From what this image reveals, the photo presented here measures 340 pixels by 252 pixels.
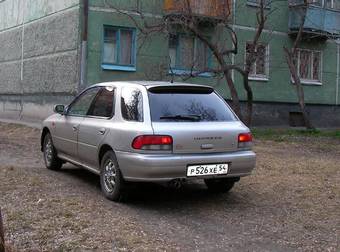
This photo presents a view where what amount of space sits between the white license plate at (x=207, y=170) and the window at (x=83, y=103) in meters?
2.09

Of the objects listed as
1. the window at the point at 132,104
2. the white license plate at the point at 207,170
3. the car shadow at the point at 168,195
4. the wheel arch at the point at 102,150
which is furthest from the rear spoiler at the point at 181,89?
the car shadow at the point at 168,195

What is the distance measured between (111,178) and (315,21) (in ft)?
55.0

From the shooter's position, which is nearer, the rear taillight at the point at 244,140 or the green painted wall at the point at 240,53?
the rear taillight at the point at 244,140

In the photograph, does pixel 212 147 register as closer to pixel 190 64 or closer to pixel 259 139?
pixel 259 139

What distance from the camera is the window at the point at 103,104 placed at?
7148 mm

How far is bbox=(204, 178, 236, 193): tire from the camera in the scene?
7.39 m

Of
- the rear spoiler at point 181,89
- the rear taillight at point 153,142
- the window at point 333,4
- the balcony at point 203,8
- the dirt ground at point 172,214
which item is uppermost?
the window at point 333,4

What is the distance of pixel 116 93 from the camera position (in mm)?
7109

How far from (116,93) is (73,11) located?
11722 millimetres

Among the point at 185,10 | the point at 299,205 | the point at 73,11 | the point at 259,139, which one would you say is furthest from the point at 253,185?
the point at 73,11

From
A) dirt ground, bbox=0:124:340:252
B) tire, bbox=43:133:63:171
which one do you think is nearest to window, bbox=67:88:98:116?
tire, bbox=43:133:63:171

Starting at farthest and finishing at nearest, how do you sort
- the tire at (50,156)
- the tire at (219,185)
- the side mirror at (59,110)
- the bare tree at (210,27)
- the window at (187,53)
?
the window at (187,53) → the bare tree at (210,27) → the tire at (50,156) → the side mirror at (59,110) → the tire at (219,185)

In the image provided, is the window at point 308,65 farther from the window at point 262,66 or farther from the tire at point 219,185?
the tire at point 219,185

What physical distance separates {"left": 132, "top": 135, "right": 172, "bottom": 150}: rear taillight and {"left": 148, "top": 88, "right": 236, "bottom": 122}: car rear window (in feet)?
0.89
